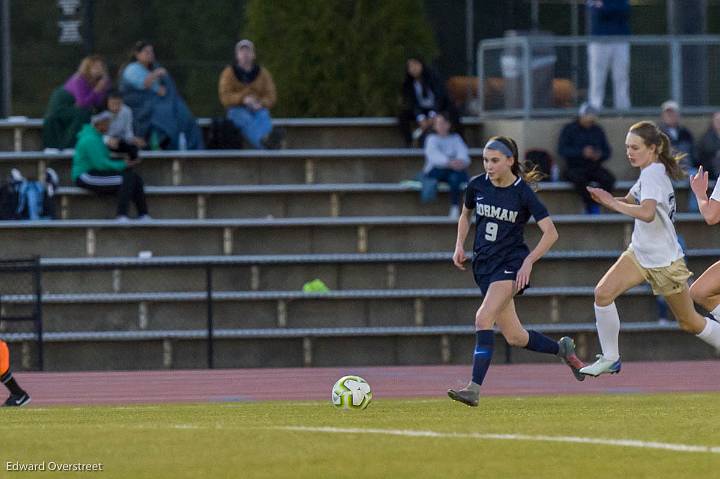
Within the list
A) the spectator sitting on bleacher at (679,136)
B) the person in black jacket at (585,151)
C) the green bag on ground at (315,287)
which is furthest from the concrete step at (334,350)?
the spectator sitting on bleacher at (679,136)

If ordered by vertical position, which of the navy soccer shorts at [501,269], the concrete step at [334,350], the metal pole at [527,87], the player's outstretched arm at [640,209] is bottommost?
the concrete step at [334,350]

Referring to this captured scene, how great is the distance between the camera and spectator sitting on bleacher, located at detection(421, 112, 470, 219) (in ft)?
68.8

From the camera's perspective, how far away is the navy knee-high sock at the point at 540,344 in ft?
40.9

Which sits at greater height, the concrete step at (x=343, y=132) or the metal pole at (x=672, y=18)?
the metal pole at (x=672, y=18)

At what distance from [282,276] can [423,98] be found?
3.39 m

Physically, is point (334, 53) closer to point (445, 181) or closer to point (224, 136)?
point (224, 136)

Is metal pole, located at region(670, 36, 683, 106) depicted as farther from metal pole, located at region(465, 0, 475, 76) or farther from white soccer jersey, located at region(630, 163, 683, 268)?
white soccer jersey, located at region(630, 163, 683, 268)

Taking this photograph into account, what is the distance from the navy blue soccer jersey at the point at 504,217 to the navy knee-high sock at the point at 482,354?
53cm

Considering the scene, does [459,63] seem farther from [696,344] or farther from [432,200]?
[696,344]

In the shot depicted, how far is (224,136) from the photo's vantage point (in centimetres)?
2208

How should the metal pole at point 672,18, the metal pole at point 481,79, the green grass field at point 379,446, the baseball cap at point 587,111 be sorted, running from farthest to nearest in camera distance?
1. the metal pole at point 672,18
2. the metal pole at point 481,79
3. the baseball cap at point 587,111
4. the green grass field at point 379,446

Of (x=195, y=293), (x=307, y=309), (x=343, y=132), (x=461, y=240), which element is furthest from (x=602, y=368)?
(x=343, y=132)

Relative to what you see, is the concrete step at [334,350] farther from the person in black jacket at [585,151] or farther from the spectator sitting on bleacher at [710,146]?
the spectator sitting on bleacher at [710,146]

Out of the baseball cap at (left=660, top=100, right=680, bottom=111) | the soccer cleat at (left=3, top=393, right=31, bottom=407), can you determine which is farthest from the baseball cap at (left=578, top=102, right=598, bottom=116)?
the soccer cleat at (left=3, top=393, right=31, bottom=407)
